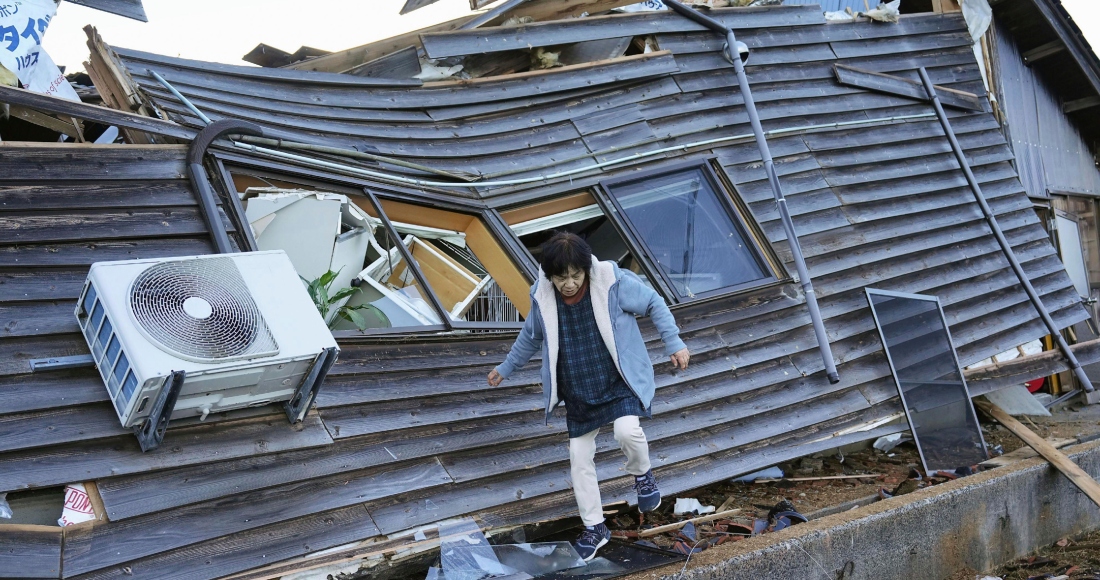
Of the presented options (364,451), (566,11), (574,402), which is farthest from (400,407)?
(566,11)

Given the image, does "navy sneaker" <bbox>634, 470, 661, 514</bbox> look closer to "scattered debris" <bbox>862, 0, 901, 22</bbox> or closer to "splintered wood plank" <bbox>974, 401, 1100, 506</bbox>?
"splintered wood plank" <bbox>974, 401, 1100, 506</bbox>

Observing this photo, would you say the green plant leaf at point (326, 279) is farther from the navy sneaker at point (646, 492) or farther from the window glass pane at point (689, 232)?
the window glass pane at point (689, 232)

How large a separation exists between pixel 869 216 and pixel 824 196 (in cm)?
55

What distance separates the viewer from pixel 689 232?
24.3ft

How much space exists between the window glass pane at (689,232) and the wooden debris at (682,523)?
186cm

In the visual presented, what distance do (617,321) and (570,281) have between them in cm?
34

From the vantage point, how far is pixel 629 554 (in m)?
4.80

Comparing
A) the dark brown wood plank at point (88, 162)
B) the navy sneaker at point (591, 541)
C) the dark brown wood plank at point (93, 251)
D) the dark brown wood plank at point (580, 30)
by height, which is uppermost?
the dark brown wood plank at point (580, 30)

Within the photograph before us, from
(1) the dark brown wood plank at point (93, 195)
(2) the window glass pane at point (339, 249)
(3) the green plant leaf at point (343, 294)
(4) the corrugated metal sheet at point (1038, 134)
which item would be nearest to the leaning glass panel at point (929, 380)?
(2) the window glass pane at point (339, 249)

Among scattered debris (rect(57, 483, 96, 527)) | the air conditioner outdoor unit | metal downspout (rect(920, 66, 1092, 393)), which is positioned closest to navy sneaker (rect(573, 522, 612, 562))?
the air conditioner outdoor unit

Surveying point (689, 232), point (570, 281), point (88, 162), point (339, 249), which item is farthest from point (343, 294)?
point (689, 232)

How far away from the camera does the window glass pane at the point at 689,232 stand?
7.20m

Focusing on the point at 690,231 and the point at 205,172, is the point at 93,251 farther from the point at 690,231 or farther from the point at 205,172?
the point at 690,231

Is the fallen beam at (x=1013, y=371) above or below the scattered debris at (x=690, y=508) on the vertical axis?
below
